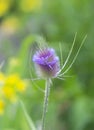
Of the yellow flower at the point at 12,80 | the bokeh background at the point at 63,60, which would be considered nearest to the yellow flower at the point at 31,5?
the bokeh background at the point at 63,60

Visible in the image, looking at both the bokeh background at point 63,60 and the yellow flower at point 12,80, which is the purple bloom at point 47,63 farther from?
the yellow flower at point 12,80

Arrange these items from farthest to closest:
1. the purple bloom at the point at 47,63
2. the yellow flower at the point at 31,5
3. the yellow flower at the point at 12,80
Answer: the yellow flower at the point at 31,5 < the yellow flower at the point at 12,80 < the purple bloom at the point at 47,63

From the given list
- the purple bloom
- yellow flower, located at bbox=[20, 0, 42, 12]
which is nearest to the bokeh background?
yellow flower, located at bbox=[20, 0, 42, 12]

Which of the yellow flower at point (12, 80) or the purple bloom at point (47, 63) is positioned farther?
the yellow flower at point (12, 80)

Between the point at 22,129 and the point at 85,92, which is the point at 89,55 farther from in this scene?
the point at 22,129

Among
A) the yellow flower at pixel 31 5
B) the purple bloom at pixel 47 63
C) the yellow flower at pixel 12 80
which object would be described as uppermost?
the purple bloom at pixel 47 63

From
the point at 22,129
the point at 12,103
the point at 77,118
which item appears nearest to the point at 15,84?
the point at 12,103
